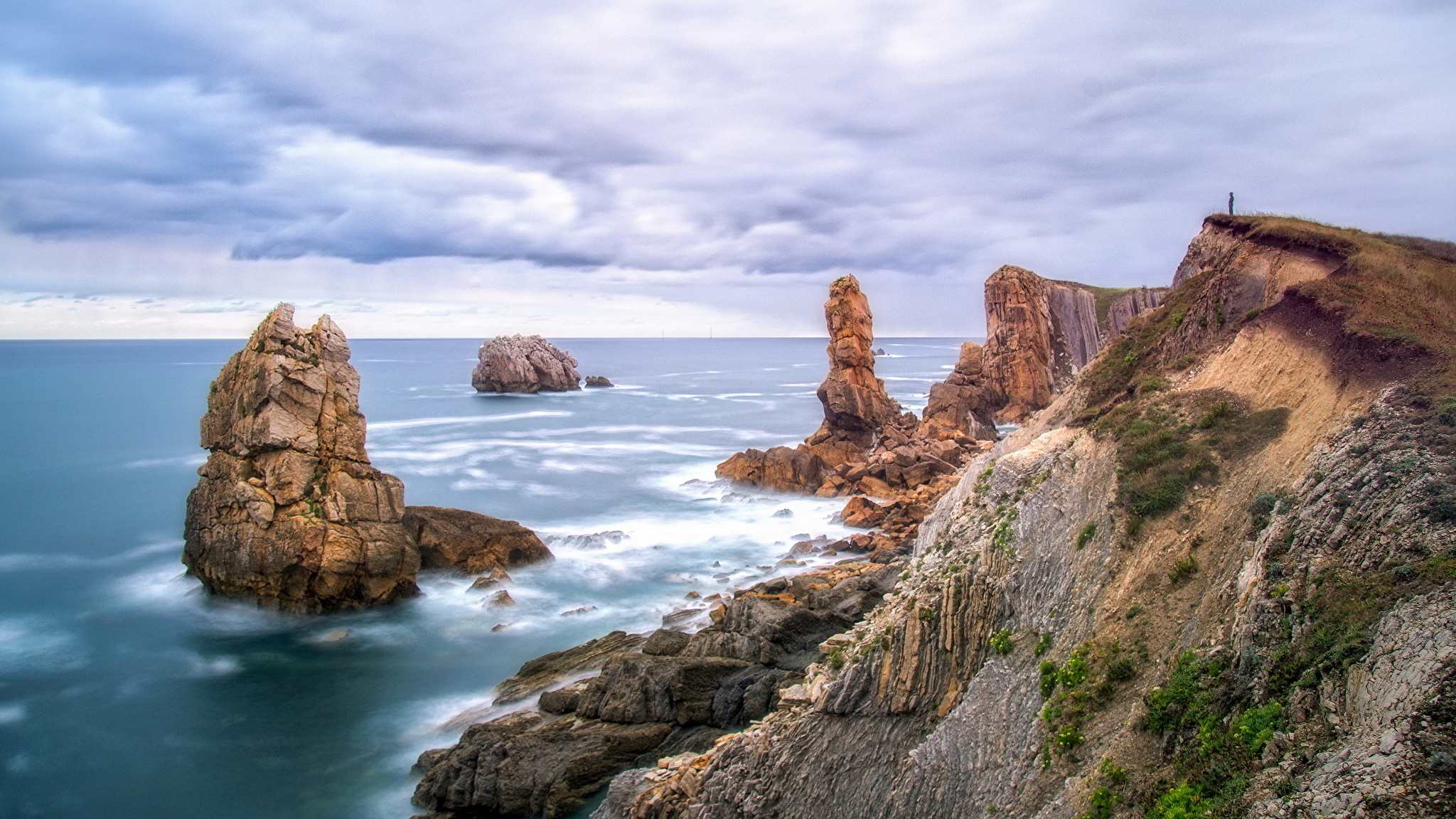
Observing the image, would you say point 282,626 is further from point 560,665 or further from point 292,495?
point 560,665

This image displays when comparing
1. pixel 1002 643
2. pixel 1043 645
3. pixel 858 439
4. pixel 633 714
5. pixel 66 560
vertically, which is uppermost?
pixel 1043 645

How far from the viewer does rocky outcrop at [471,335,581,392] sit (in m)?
126

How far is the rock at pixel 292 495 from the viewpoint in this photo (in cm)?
3122

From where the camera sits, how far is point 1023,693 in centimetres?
1329

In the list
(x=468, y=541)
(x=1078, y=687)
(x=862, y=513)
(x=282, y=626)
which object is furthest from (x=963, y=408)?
(x=1078, y=687)

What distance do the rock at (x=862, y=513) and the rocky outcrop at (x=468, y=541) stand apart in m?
15.2

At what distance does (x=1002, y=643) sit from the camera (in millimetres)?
14242

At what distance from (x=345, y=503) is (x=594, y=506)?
22006 millimetres

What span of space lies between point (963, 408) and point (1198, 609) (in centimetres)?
5700

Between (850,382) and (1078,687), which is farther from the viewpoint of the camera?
(850,382)

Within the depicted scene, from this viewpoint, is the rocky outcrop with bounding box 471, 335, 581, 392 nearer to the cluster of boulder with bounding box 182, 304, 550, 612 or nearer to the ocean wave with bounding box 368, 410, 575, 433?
the ocean wave with bounding box 368, 410, 575, 433

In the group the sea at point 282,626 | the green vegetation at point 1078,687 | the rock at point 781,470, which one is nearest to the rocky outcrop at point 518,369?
the sea at point 282,626

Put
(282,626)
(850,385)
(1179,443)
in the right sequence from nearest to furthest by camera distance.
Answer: (1179,443)
(282,626)
(850,385)

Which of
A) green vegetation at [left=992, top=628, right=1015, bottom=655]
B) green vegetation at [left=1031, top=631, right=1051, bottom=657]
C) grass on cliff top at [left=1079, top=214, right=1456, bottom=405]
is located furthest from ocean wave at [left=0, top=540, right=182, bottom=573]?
grass on cliff top at [left=1079, top=214, right=1456, bottom=405]
